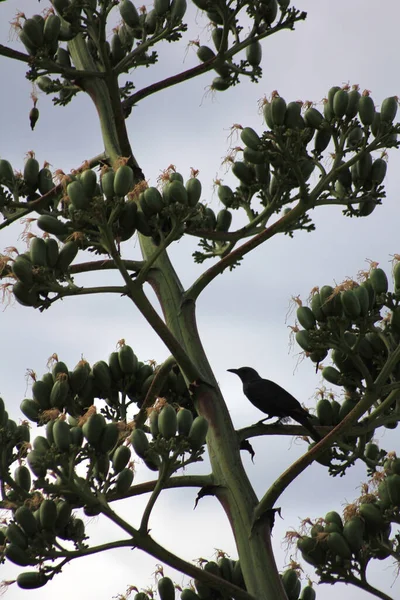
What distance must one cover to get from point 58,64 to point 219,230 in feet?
7.29

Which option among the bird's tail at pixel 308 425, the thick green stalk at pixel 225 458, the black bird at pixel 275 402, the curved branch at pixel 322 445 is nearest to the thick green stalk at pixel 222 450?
the thick green stalk at pixel 225 458

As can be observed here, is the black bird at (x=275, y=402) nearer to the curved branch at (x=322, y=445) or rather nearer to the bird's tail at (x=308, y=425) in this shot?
the bird's tail at (x=308, y=425)

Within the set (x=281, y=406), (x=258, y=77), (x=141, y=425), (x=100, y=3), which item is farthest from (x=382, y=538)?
(x=100, y=3)

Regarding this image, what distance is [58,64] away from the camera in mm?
10188

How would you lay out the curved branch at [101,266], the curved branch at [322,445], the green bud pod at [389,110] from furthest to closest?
the green bud pod at [389,110] < the curved branch at [101,266] < the curved branch at [322,445]

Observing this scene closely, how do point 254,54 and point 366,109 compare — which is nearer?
point 366,109

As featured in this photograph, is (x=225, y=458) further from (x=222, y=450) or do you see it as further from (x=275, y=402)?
(x=275, y=402)

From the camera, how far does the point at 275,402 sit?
9.42 meters

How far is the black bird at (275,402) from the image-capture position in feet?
30.7

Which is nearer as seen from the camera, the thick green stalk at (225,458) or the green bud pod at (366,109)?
the thick green stalk at (225,458)

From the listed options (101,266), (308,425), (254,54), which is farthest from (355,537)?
(254,54)

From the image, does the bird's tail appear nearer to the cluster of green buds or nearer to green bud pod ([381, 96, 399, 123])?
the cluster of green buds

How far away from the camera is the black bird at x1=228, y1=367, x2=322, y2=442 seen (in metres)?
9.36

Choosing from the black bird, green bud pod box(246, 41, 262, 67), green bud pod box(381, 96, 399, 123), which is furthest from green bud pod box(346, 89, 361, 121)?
the black bird
